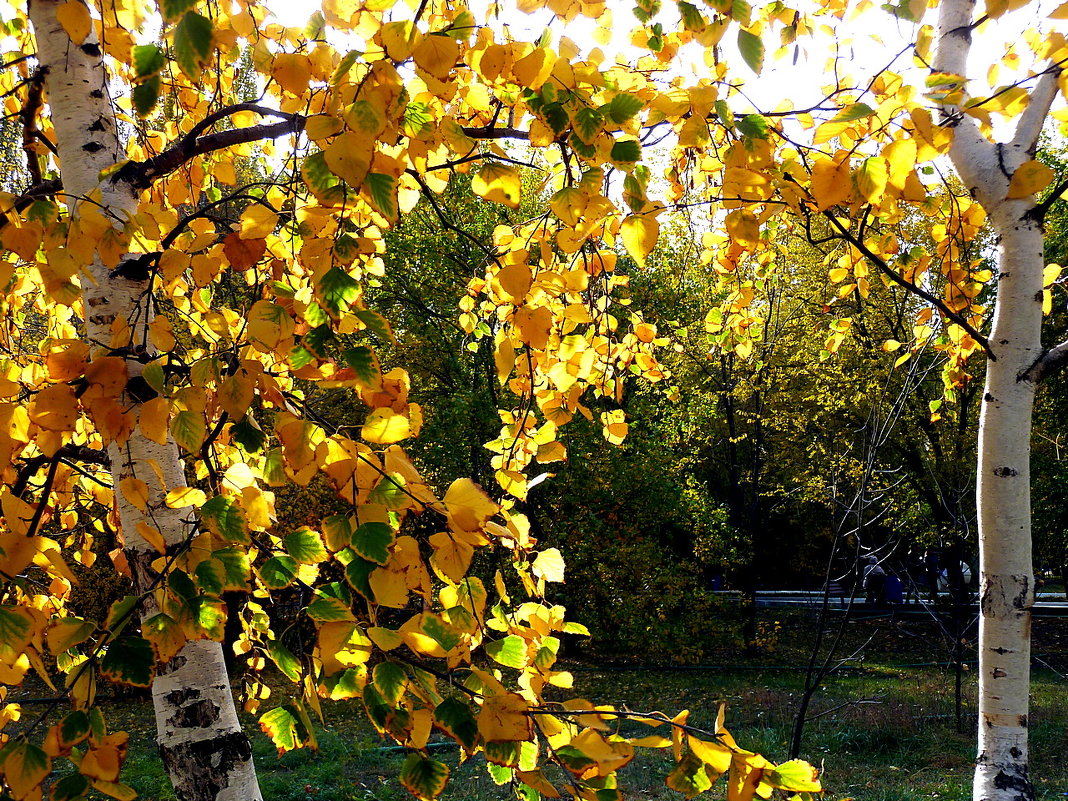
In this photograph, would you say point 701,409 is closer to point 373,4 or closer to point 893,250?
point 893,250

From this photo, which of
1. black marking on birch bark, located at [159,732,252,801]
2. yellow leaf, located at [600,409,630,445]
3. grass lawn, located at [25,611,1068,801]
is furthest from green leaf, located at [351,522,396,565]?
grass lawn, located at [25,611,1068,801]

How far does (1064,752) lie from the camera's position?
18.2ft

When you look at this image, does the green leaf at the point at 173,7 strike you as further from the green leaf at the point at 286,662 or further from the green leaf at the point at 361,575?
the green leaf at the point at 286,662

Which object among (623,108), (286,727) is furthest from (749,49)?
(286,727)

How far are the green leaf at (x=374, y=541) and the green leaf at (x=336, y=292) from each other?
0.24 metres

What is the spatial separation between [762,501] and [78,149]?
1613 centimetres

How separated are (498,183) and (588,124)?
0.58 ft

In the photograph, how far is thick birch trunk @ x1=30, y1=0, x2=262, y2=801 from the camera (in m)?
1.33

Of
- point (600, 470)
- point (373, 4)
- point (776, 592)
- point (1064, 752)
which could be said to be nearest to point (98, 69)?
point (373, 4)

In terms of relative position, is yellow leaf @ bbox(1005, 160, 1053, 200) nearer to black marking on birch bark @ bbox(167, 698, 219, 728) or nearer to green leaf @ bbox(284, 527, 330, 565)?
green leaf @ bbox(284, 527, 330, 565)

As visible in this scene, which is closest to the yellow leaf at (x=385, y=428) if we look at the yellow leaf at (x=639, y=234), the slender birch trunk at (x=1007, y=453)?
the yellow leaf at (x=639, y=234)

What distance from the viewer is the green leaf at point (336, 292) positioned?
0.88m

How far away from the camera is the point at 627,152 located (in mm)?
1018

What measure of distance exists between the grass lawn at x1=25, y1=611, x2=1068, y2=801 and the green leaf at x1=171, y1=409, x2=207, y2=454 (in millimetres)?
2859
